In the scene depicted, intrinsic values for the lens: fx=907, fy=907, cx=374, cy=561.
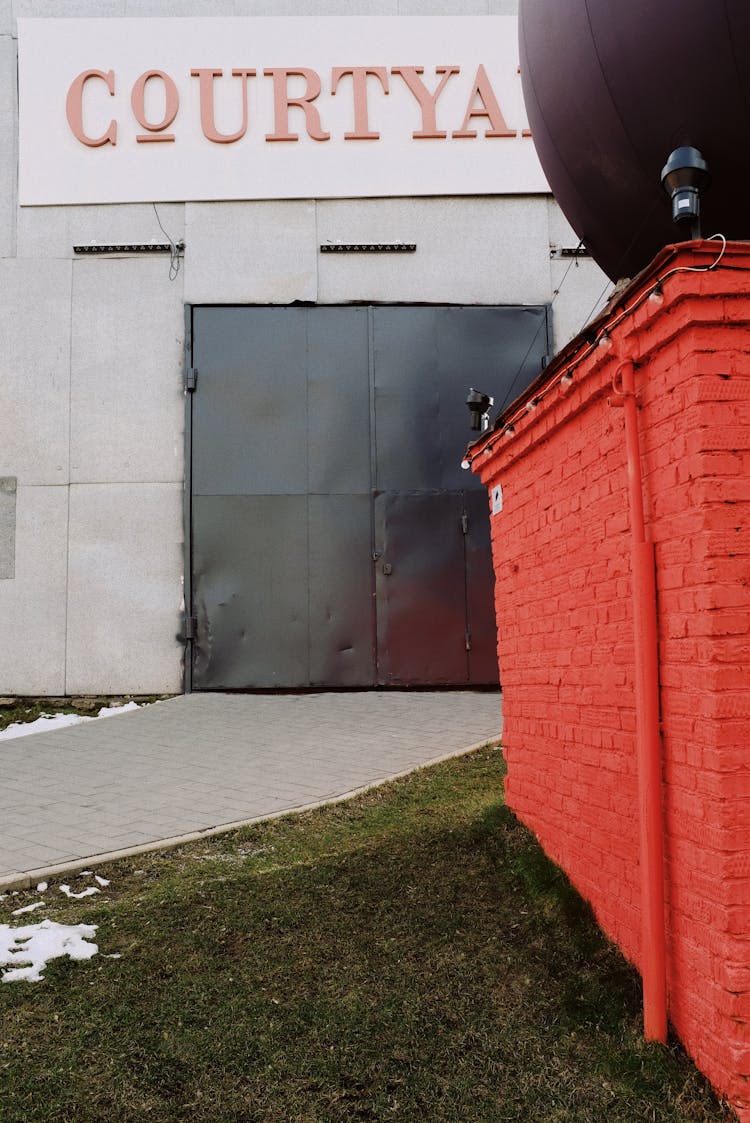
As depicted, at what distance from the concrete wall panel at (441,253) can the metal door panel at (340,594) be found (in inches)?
100

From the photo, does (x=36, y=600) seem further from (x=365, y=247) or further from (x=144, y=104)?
(x=144, y=104)

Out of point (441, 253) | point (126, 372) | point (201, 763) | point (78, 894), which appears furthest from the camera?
point (441, 253)

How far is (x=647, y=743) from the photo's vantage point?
292 centimetres

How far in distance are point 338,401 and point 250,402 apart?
100 centimetres

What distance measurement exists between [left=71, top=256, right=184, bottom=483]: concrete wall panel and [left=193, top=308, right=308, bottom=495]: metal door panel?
292 mm

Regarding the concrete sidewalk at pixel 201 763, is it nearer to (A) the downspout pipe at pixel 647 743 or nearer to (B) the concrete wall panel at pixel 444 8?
(A) the downspout pipe at pixel 647 743

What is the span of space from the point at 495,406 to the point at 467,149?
3.07 m

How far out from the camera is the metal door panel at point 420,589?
998cm

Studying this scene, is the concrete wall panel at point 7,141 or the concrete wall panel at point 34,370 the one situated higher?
the concrete wall panel at point 7,141

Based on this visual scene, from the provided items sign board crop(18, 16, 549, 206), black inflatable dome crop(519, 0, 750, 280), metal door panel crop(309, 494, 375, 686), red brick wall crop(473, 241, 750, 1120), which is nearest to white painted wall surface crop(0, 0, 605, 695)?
sign board crop(18, 16, 549, 206)

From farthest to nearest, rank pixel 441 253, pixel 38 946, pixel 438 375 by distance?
1. pixel 441 253
2. pixel 438 375
3. pixel 38 946

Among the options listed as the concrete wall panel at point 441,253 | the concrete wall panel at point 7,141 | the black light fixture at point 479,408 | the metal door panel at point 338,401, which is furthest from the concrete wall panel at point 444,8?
the black light fixture at point 479,408

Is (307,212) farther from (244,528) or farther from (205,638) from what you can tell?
(205,638)

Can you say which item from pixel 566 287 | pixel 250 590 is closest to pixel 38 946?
pixel 250 590
